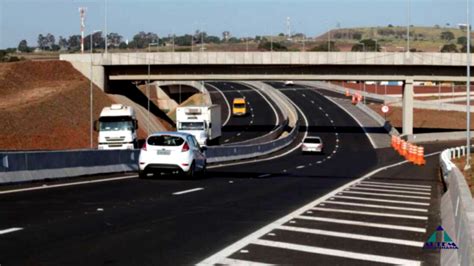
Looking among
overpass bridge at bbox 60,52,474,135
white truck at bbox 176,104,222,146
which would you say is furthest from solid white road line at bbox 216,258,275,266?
overpass bridge at bbox 60,52,474,135

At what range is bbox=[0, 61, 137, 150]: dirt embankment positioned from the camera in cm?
6725

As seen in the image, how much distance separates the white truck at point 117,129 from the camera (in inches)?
1970

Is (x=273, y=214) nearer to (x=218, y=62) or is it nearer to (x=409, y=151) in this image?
(x=409, y=151)

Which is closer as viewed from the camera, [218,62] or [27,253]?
[27,253]

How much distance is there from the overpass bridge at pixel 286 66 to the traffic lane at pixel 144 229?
60.0 meters

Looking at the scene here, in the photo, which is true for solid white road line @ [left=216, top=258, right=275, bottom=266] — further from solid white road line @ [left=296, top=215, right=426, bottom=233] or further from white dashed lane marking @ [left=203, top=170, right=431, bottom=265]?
solid white road line @ [left=296, top=215, right=426, bottom=233]

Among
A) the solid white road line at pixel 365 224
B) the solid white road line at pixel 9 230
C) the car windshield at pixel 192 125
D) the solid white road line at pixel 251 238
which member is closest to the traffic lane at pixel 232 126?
the car windshield at pixel 192 125

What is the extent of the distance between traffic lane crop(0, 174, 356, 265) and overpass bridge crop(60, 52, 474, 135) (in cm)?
6004

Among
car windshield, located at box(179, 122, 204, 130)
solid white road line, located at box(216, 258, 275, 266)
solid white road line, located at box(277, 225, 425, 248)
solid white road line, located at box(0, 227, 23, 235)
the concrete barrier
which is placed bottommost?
car windshield, located at box(179, 122, 204, 130)

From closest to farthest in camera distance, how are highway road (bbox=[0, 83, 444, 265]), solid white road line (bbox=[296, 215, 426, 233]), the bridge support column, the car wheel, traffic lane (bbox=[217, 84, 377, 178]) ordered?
1. highway road (bbox=[0, 83, 444, 265])
2. solid white road line (bbox=[296, 215, 426, 233])
3. the car wheel
4. traffic lane (bbox=[217, 84, 377, 178])
5. the bridge support column

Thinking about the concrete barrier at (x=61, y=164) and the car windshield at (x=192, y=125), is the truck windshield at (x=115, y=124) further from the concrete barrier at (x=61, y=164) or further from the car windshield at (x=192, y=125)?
the concrete barrier at (x=61, y=164)

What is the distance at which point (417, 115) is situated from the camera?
126m

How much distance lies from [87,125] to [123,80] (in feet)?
48.2

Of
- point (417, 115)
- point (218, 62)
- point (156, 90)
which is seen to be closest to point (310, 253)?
point (218, 62)
